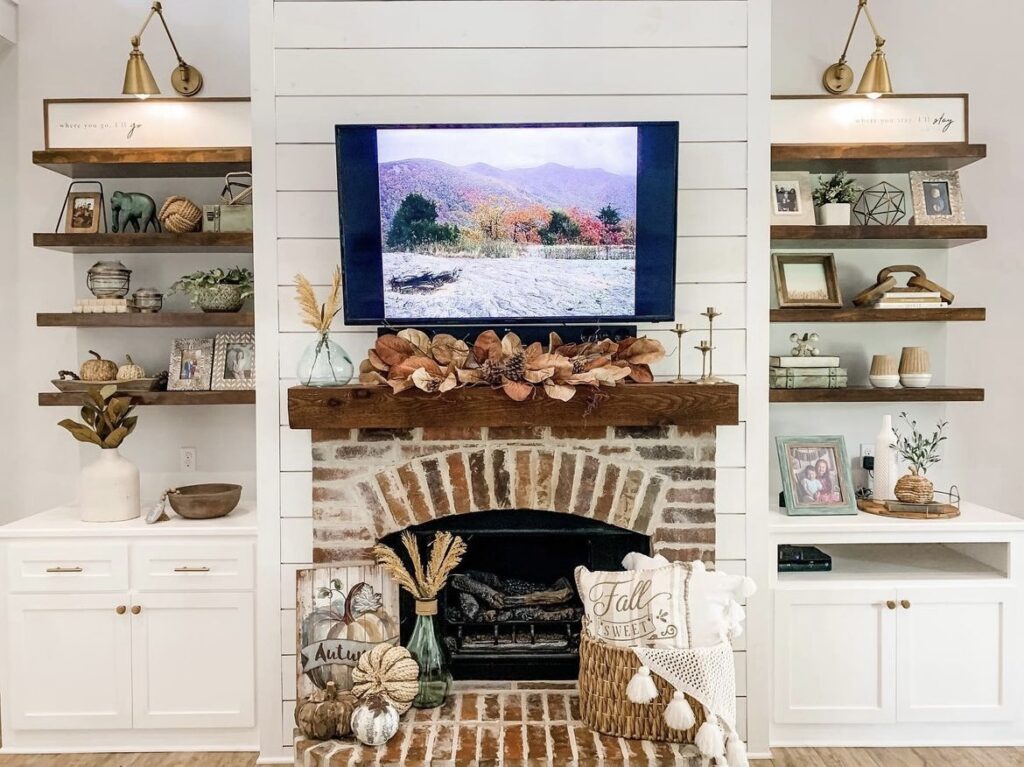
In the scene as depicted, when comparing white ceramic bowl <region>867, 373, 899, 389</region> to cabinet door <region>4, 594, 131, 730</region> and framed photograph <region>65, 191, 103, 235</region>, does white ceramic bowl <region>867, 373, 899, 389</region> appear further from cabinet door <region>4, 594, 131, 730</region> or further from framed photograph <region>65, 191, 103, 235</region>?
framed photograph <region>65, 191, 103, 235</region>

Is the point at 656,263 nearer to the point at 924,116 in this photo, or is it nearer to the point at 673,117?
the point at 673,117

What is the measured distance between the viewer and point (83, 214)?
315 cm

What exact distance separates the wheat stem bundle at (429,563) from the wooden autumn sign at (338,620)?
8cm

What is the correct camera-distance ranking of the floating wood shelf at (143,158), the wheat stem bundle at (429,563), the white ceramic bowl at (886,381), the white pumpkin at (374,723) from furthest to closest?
the white ceramic bowl at (886,381), the floating wood shelf at (143,158), the wheat stem bundle at (429,563), the white pumpkin at (374,723)

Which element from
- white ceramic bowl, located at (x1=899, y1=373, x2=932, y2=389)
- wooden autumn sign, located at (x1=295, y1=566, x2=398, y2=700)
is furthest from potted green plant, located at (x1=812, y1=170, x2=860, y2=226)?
wooden autumn sign, located at (x1=295, y1=566, x2=398, y2=700)

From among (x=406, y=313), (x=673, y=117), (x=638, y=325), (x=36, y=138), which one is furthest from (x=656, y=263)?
(x=36, y=138)

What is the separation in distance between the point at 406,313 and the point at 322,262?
1.16 feet

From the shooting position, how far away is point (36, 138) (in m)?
3.32

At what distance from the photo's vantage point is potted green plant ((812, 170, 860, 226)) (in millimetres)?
3078

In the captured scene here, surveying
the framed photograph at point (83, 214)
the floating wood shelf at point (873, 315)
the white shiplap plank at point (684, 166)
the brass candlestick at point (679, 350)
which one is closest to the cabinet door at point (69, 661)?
the framed photograph at point (83, 214)

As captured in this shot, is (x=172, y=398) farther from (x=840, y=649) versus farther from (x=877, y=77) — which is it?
(x=877, y=77)

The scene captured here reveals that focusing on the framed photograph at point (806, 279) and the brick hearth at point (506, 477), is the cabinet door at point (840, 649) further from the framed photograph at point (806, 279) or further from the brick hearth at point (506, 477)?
the framed photograph at point (806, 279)

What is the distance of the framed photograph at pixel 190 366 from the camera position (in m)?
3.13

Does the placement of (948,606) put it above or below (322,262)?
below
